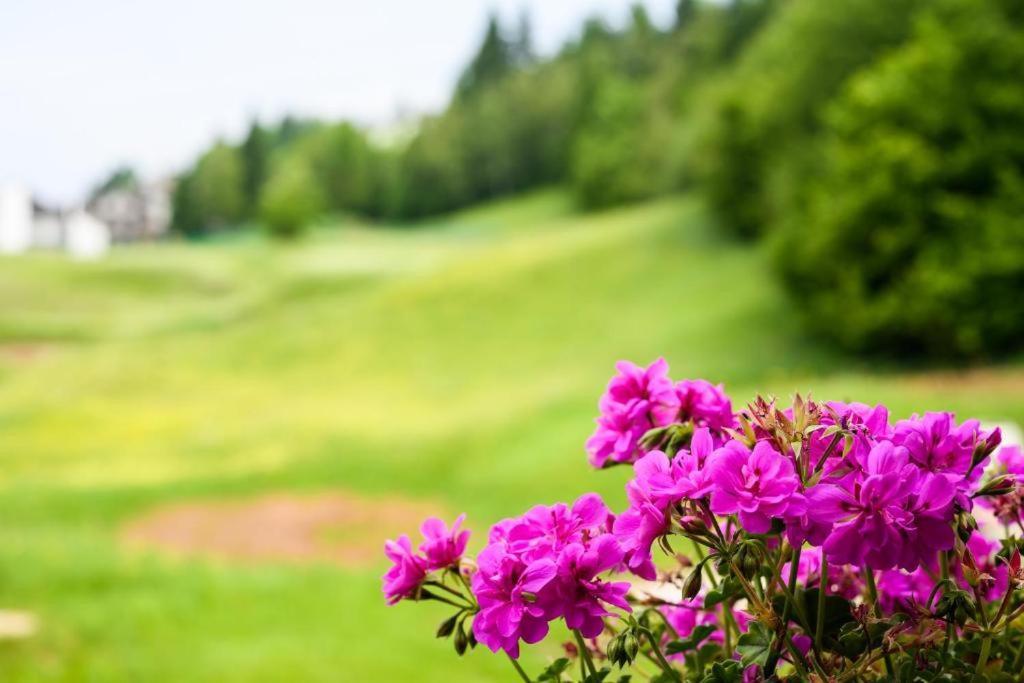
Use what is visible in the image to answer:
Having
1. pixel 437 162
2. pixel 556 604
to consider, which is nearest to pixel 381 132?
pixel 437 162

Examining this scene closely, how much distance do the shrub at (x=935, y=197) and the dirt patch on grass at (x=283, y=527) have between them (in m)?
9.27

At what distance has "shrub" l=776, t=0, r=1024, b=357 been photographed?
16594 mm

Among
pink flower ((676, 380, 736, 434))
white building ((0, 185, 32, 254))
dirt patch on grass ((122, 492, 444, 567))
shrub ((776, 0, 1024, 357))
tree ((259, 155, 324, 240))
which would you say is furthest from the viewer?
white building ((0, 185, 32, 254))

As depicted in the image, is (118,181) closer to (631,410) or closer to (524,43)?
(524,43)

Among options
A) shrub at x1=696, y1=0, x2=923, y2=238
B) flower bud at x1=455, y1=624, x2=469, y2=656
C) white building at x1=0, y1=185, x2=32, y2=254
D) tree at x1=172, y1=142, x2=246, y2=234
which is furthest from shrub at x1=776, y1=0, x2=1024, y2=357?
white building at x1=0, y1=185, x2=32, y2=254

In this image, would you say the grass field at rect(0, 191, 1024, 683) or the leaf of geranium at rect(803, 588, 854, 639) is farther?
the grass field at rect(0, 191, 1024, 683)

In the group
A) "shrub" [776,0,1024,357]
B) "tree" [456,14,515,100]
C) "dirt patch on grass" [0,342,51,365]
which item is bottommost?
"dirt patch on grass" [0,342,51,365]

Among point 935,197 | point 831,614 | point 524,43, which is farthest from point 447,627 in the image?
point 524,43

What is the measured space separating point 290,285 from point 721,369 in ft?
67.2

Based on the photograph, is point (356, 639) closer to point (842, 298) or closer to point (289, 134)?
point (842, 298)

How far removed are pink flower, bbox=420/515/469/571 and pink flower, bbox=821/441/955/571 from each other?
490 mm

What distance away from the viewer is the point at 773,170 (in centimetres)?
2470

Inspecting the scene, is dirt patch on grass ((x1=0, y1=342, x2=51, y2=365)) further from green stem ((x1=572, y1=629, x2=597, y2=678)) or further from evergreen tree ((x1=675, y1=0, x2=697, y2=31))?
evergreen tree ((x1=675, y1=0, x2=697, y2=31))

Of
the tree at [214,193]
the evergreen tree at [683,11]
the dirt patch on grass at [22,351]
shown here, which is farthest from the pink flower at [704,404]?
the tree at [214,193]
